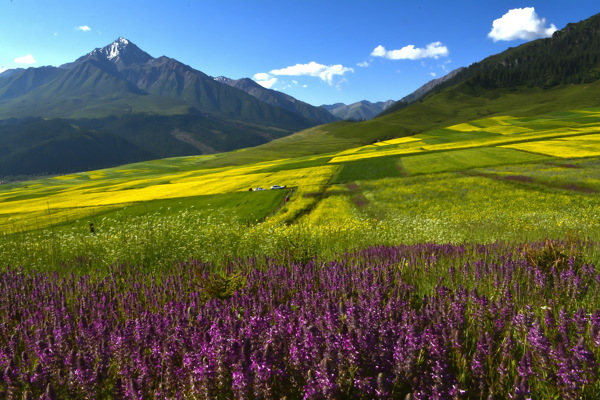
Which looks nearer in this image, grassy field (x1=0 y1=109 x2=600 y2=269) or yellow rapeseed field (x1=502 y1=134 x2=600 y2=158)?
grassy field (x1=0 y1=109 x2=600 y2=269)

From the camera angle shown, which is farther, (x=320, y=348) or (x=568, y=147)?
(x=568, y=147)

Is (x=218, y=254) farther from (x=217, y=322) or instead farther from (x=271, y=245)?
(x=217, y=322)

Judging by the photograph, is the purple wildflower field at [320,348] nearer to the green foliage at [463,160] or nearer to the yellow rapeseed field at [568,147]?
the green foliage at [463,160]

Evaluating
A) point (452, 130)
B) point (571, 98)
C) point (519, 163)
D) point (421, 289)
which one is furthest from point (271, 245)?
point (571, 98)

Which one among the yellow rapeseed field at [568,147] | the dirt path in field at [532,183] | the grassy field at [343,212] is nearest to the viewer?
the grassy field at [343,212]

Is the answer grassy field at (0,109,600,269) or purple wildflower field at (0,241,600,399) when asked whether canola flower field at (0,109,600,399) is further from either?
grassy field at (0,109,600,269)

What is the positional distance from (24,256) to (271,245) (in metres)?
6.96

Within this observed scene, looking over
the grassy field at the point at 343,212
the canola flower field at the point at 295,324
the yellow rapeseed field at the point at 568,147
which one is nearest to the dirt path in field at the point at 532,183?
the grassy field at the point at 343,212

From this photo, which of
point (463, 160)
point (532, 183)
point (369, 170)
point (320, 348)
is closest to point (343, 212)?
point (532, 183)

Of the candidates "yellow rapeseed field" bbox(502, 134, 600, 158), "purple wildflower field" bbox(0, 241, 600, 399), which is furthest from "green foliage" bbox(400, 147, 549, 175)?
"purple wildflower field" bbox(0, 241, 600, 399)

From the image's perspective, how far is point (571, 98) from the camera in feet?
603

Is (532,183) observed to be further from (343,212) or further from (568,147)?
(568,147)

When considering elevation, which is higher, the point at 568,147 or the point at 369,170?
the point at 568,147

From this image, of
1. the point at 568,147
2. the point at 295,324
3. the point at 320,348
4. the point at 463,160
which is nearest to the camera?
the point at 320,348
